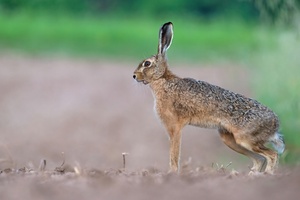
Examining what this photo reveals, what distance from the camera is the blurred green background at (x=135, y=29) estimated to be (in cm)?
3088

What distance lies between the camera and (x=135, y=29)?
1443 inches

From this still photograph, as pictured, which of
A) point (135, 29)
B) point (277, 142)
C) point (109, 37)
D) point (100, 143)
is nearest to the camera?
point (277, 142)

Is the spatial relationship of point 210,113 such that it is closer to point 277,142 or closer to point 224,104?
point 224,104

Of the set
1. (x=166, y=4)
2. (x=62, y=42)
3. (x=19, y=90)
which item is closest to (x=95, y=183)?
(x=19, y=90)

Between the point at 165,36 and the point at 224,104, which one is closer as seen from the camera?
the point at 224,104

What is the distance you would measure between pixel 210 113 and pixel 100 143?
869 centimetres

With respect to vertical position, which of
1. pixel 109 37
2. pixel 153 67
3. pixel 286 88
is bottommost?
pixel 286 88

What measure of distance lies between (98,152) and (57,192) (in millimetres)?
9778

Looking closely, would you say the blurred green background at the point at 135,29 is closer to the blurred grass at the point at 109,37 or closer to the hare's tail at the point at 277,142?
the blurred grass at the point at 109,37

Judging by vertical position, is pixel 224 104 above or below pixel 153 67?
below

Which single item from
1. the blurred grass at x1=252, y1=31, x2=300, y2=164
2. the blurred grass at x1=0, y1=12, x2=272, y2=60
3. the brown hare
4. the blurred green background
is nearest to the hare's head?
the brown hare

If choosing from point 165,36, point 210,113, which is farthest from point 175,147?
point 165,36

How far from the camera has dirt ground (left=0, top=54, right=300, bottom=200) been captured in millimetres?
7441

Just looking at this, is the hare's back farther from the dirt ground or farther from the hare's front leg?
the dirt ground
